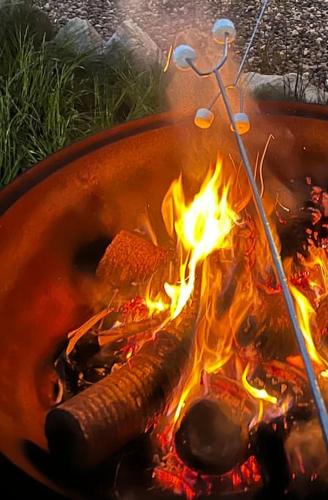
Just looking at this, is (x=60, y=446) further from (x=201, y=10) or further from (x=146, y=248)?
(x=201, y=10)

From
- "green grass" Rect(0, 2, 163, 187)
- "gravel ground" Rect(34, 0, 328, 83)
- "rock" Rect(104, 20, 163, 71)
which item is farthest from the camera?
"gravel ground" Rect(34, 0, 328, 83)

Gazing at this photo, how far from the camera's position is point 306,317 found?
1695 mm

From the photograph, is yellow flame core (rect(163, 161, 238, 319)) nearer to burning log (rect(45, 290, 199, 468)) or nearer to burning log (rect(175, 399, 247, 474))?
burning log (rect(45, 290, 199, 468))

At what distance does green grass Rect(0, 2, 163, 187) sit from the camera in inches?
99.0

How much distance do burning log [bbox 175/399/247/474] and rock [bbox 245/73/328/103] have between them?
145cm

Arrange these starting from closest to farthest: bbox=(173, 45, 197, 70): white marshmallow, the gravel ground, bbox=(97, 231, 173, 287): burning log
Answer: bbox=(173, 45, 197, 70): white marshmallow → bbox=(97, 231, 173, 287): burning log → the gravel ground

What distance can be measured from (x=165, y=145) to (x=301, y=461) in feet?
2.76

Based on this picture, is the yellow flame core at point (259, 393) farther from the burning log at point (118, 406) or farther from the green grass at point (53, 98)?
the green grass at point (53, 98)

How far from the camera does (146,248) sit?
1.83 metres

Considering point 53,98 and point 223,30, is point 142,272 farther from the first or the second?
point 53,98

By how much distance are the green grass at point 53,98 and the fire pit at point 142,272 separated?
671mm

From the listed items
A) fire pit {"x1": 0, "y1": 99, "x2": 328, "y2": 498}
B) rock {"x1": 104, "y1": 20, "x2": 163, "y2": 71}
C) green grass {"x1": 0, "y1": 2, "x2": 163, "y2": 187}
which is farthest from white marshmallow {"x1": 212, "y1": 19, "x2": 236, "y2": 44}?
rock {"x1": 104, "y1": 20, "x2": 163, "y2": 71}

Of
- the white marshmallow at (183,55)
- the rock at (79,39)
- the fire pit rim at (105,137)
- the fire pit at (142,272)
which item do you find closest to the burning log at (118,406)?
the fire pit at (142,272)

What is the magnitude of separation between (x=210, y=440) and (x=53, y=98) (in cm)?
149
